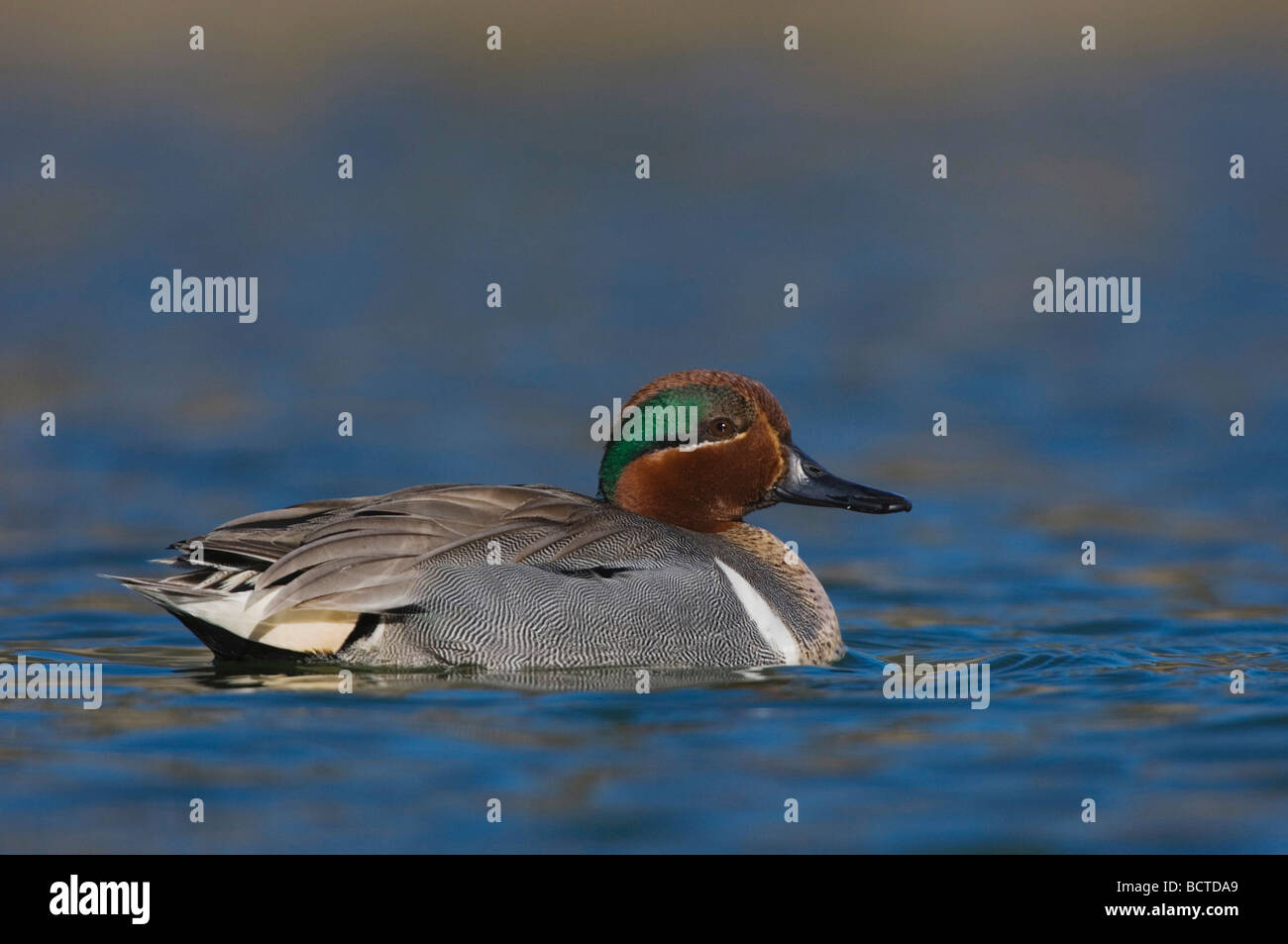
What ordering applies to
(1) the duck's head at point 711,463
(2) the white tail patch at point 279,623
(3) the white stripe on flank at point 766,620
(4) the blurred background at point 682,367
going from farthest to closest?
(1) the duck's head at point 711,463 → (3) the white stripe on flank at point 766,620 → (2) the white tail patch at point 279,623 → (4) the blurred background at point 682,367

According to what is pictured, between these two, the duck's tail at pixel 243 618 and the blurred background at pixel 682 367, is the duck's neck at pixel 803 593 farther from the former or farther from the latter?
the duck's tail at pixel 243 618

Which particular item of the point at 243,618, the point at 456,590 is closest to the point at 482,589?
the point at 456,590

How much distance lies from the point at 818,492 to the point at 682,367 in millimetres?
6437

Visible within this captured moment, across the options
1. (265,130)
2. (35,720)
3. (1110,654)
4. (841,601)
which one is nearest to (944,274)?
(265,130)

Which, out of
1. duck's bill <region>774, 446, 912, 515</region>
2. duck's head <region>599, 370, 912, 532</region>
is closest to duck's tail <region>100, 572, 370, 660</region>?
duck's head <region>599, 370, 912, 532</region>

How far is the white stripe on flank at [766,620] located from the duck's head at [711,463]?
489mm

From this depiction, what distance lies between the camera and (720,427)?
9.09 metres

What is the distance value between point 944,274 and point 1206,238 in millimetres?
2495

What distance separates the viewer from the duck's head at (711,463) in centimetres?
906

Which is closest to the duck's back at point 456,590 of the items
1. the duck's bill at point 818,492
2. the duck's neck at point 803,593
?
the duck's neck at point 803,593

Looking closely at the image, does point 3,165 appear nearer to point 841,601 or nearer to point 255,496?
point 255,496

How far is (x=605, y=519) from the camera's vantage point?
873 cm

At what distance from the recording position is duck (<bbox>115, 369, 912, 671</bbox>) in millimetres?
8312

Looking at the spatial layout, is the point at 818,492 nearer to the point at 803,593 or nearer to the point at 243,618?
the point at 803,593
